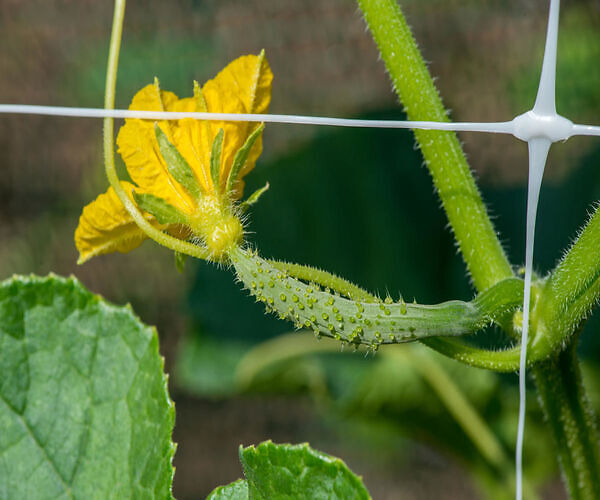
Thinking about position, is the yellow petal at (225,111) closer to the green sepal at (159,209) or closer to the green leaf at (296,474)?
the green sepal at (159,209)

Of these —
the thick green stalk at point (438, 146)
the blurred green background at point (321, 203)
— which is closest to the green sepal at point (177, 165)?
the thick green stalk at point (438, 146)

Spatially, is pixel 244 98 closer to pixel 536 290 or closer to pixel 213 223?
pixel 213 223

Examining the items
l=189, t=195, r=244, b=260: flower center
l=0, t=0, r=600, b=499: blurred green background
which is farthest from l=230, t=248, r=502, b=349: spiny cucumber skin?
l=0, t=0, r=600, b=499: blurred green background

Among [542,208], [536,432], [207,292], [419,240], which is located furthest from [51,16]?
[536,432]

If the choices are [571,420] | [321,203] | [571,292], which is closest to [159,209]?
[571,292]

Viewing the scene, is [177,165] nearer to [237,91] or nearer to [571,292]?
[237,91]

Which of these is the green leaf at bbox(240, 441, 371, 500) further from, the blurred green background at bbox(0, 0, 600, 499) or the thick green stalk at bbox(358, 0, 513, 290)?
the blurred green background at bbox(0, 0, 600, 499)
